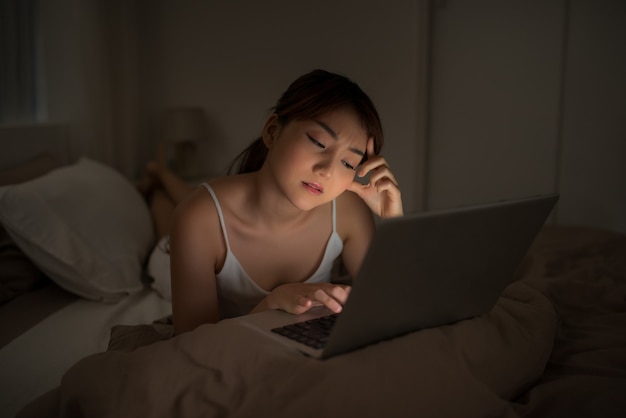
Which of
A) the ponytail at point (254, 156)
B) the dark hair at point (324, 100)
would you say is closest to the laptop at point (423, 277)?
the dark hair at point (324, 100)

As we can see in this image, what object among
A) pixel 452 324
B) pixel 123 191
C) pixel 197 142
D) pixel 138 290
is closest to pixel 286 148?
pixel 452 324

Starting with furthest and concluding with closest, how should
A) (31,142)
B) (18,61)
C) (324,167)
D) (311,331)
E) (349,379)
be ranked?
(18,61), (31,142), (324,167), (311,331), (349,379)

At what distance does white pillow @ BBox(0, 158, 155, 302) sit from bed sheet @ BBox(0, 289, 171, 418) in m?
0.07

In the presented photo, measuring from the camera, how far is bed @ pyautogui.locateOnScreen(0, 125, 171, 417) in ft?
5.17

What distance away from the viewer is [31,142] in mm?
2385

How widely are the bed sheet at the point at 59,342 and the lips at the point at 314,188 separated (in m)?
0.68

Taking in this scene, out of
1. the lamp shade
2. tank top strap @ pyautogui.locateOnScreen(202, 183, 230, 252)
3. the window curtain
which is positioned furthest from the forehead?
the lamp shade

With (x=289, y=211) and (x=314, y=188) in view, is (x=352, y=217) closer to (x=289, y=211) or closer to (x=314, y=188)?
(x=289, y=211)

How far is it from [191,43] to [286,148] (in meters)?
2.15

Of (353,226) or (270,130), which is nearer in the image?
(270,130)

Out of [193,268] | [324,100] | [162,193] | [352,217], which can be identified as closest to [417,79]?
[162,193]

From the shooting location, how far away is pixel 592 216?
2.97 m

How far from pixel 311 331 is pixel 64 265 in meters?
1.09

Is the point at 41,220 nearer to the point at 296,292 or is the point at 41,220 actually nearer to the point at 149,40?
the point at 296,292
